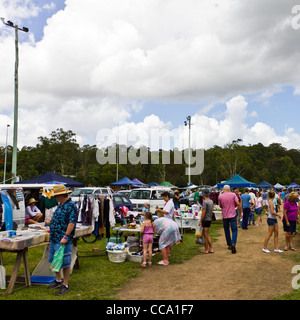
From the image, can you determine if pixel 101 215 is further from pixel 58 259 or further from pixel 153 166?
pixel 153 166

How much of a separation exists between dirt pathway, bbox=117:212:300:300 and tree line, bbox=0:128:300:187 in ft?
104

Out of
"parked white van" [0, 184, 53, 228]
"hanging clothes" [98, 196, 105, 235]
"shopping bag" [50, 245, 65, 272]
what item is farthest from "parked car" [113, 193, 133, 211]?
"shopping bag" [50, 245, 65, 272]

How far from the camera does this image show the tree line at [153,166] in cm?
5353

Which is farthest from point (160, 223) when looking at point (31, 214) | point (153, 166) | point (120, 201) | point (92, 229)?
point (153, 166)

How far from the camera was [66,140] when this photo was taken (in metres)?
53.7

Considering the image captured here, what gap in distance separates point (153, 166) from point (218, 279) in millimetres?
60275

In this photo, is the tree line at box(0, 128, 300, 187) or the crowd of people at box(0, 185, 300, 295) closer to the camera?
the crowd of people at box(0, 185, 300, 295)

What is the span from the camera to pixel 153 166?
6669 cm

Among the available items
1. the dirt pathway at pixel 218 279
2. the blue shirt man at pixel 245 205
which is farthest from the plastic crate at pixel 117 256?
the blue shirt man at pixel 245 205

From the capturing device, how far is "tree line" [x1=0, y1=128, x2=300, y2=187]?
5353 cm

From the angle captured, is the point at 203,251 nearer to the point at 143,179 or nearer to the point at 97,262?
the point at 97,262

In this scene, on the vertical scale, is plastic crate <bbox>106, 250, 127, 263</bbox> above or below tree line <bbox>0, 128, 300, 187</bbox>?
below

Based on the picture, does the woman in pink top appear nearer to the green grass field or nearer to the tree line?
the green grass field

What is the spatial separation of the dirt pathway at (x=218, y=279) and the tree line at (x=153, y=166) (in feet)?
104
